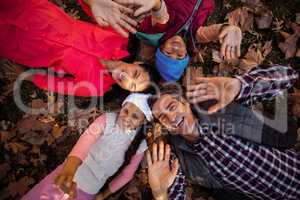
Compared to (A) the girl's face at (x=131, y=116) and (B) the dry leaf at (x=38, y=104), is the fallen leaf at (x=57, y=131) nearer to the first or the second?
(B) the dry leaf at (x=38, y=104)

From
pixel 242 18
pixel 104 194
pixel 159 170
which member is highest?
pixel 242 18

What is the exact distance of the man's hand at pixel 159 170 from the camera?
9.48 ft

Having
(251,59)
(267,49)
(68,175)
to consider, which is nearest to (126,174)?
(68,175)

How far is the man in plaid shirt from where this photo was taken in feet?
9.55

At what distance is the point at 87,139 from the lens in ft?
9.89

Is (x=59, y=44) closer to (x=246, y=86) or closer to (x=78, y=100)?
(x=78, y=100)

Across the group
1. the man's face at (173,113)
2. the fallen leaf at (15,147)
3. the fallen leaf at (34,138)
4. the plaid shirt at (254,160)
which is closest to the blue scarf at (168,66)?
the man's face at (173,113)

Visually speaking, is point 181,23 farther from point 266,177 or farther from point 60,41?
point 266,177

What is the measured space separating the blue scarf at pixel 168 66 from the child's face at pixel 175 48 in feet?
0.11

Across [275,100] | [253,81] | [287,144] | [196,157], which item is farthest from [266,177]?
[275,100]

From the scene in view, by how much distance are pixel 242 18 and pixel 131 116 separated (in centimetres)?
173

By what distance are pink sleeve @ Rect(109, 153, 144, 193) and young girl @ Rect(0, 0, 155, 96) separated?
2.06 feet

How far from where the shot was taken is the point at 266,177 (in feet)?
9.65

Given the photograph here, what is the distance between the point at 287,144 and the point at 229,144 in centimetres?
53
